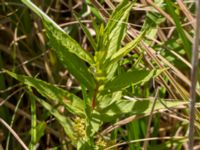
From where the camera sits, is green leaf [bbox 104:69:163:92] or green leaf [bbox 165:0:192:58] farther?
green leaf [bbox 165:0:192:58]

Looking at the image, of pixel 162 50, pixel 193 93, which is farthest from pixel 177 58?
pixel 193 93

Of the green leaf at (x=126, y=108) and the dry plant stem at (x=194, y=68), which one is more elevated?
the dry plant stem at (x=194, y=68)

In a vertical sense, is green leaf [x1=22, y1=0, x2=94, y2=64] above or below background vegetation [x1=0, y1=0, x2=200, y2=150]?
above

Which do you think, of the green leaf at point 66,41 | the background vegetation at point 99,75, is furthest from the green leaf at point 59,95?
the green leaf at point 66,41

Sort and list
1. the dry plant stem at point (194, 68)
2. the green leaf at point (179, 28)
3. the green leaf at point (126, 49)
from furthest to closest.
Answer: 1. the green leaf at point (179, 28)
2. the green leaf at point (126, 49)
3. the dry plant stem at point (194, 68)

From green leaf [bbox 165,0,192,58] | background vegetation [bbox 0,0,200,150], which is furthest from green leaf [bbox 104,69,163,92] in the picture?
green leaf [bbox 165,0,192,58]

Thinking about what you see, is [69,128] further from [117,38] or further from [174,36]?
[174,36]

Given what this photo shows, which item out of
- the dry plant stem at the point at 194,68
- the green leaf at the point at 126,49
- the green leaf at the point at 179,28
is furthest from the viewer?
the green leaf at the point at 179,28

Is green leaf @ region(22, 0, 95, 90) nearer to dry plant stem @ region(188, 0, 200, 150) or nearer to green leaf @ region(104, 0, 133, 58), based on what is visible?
green leaf @ region(104, 0, 133, 58)

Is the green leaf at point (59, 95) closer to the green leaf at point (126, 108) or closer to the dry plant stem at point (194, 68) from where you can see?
the green leaf at point (126, 108)
